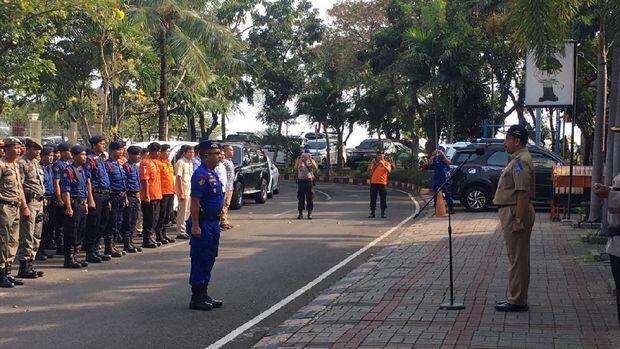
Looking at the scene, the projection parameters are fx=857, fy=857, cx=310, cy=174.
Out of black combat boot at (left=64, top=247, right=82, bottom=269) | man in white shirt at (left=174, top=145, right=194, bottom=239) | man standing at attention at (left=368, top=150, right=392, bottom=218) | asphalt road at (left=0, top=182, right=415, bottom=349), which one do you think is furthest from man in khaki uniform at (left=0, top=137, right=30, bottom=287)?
man standing at attention at (left=368, top=150, right=392, bottom=218)

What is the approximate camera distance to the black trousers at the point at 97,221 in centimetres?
1387

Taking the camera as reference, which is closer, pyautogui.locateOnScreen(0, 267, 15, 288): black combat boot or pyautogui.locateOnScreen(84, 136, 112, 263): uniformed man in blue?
pyautogui.locateOnScreen(0, 267, 15, 288): black combat boot

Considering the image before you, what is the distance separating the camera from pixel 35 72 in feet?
71.6

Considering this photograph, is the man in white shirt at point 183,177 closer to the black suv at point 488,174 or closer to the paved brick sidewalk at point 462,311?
the paved brick sidewalk at point 462,311

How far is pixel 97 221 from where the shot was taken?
14023 millimetres

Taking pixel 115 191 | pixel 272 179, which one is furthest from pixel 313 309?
pixel 272 179

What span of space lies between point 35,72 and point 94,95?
1349cm

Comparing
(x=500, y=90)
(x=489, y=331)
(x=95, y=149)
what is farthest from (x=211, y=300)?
(x=500, y=90)

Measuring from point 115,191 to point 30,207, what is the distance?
6.94 feet

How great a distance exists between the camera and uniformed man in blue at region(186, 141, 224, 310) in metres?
9.66

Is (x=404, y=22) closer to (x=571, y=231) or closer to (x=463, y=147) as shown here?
(x=463, y=147)

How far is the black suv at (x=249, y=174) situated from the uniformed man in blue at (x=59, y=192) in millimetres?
9521

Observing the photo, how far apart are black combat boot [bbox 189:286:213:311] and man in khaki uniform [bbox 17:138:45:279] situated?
3531 mm

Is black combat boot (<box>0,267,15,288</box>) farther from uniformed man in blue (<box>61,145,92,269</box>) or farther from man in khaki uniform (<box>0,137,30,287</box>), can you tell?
uniformed man in blue (<box>61,145,92,269</box>)
